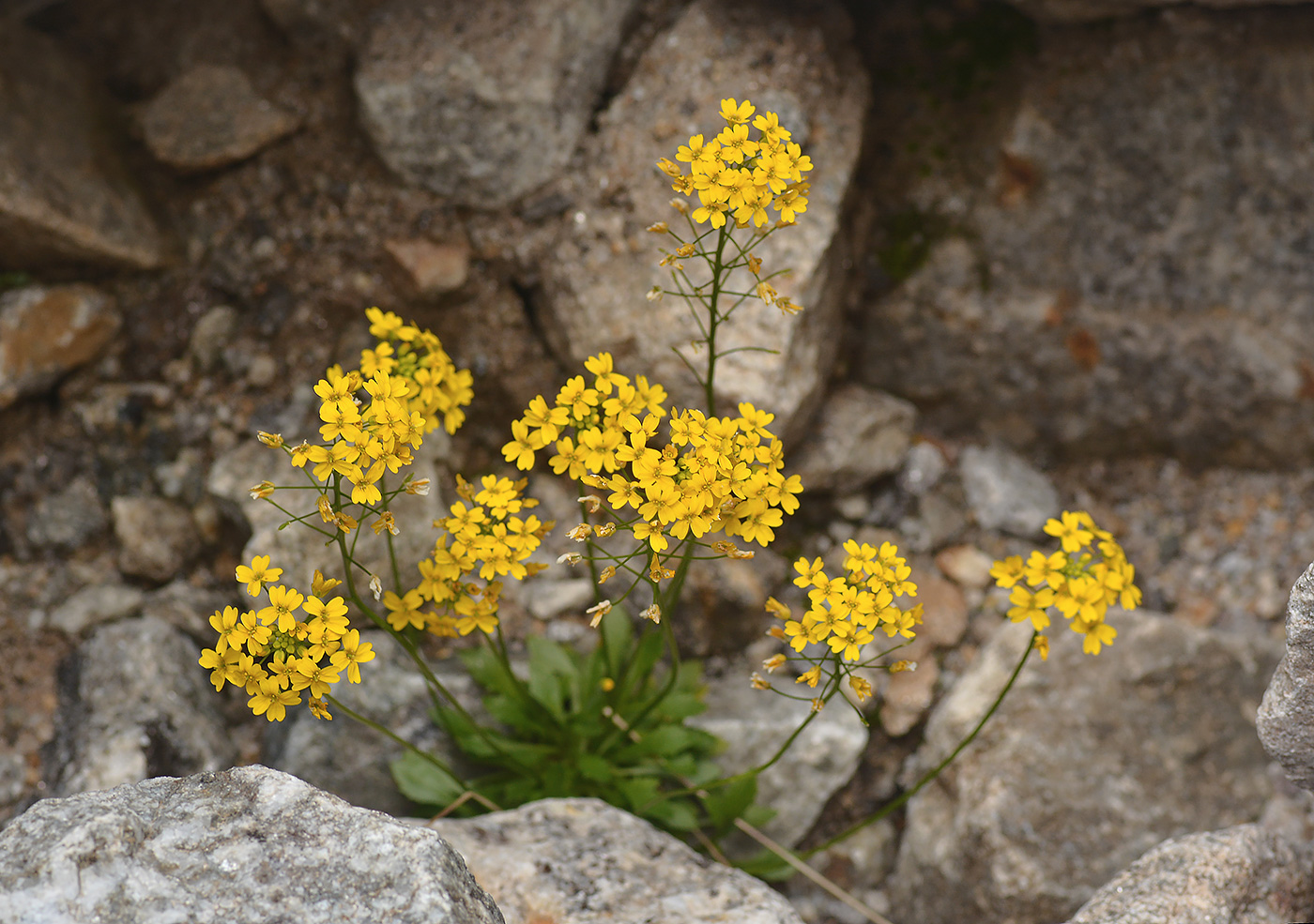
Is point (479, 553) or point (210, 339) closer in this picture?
point (479, 553)

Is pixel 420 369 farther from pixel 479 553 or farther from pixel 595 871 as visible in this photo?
pixel 595 871

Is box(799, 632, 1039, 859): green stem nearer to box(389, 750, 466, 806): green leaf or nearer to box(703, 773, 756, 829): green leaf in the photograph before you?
box(703, 773, 756, 829): green leaf

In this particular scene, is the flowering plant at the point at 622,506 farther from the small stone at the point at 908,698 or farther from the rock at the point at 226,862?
the small stone at the point at 908,698

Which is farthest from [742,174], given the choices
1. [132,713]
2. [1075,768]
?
[132,713]

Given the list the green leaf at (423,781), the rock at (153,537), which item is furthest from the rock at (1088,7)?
the rock at (153,537)

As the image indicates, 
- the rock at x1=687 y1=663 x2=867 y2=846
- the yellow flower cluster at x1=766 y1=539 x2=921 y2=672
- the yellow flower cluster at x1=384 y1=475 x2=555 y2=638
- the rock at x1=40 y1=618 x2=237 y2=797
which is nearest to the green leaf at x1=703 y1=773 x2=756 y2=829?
the rock at x1=687 y1=663 x2=867 y2=846

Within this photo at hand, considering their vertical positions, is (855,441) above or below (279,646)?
above

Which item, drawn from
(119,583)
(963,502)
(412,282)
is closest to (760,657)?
(963,502)
